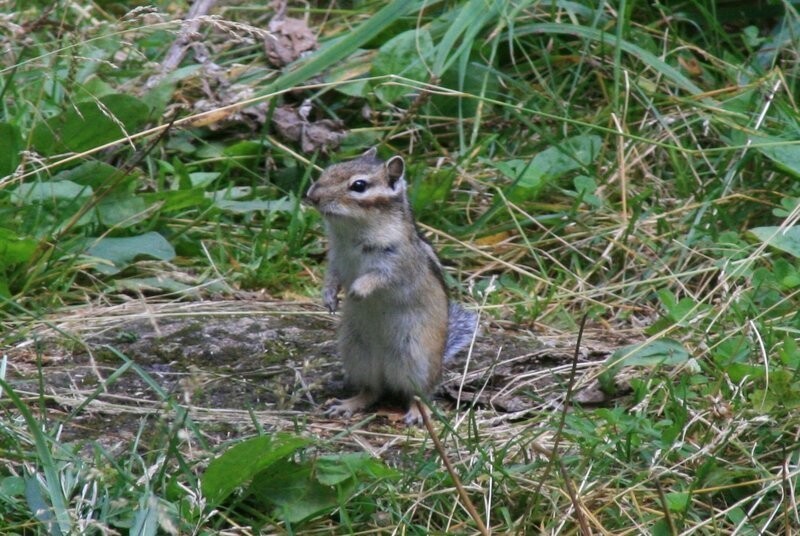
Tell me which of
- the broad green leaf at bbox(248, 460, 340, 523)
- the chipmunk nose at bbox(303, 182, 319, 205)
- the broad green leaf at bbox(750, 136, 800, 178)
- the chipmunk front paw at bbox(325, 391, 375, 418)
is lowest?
the chipmunk front paw at bbox(325, 391, 375, 418)

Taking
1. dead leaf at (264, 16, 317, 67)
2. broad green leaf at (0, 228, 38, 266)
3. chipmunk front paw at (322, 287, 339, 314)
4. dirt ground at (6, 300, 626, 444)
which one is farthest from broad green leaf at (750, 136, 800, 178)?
broad green leaf at (0, 228, 38, 266)

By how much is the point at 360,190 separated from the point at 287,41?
88.8 inches

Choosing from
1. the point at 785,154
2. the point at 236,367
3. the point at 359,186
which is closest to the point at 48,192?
the point at 236,367

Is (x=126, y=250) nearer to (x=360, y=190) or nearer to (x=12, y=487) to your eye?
(x=360, y=190)

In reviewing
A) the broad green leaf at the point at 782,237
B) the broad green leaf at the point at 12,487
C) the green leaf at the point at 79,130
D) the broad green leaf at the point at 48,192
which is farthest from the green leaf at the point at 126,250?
the broad green leaf at the point at 782,237

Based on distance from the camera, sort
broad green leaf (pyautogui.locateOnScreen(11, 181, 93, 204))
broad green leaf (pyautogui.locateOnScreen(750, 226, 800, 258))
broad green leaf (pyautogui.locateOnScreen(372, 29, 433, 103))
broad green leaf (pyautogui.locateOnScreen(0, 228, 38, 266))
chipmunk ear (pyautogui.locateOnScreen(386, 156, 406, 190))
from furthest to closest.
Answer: broad green leaf (pyautogui.locateOnScreen(372, 29, 433, 103)) < broad green leaf (pyautogui.locateOnScreen(11, 181, 93, 204)) < broad green leaf (pyautogui.locateOnScreen(750, 226, 800, 258)) < broad green leaf (pyautogui.locateOnScreen(0, 228, 38, 266)) < chipmunk ear (pyautogui.locateOnScreen(386, 156, 406, 190))

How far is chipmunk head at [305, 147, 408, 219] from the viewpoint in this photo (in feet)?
13.3

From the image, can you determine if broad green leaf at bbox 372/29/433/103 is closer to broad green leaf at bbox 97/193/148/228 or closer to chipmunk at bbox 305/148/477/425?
broad green leaf at bbox 97/193/148/228

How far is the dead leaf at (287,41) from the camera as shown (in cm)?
606

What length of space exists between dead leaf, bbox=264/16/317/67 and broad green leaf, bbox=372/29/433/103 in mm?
461

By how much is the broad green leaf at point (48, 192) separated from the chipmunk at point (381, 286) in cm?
114

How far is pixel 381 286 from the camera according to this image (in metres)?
4.06

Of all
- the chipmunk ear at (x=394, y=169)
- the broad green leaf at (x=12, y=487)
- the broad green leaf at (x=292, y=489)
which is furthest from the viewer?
the chipmunk ear at (x=394, y=169)

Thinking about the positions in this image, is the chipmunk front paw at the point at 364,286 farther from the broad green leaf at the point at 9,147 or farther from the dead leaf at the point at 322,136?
the dead leaf at the point at 322,136
